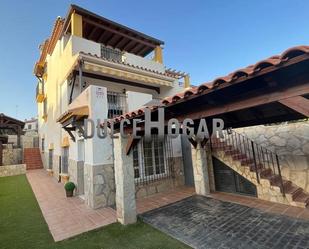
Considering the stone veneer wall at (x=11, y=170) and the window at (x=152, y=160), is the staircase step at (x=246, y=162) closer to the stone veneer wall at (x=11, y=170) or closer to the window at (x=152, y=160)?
the window at (x=152, y=160)

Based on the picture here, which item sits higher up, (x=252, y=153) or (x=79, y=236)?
(x=252, y=153)

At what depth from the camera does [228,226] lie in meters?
7.76

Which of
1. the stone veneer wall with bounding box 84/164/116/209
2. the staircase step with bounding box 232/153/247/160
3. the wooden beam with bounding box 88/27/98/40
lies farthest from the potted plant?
the wooden beam with bounding box 88/27/98/40

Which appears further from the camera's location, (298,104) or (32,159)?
(32,159)

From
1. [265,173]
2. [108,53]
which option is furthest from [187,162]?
[108,53]

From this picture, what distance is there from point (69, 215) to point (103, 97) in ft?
22.7

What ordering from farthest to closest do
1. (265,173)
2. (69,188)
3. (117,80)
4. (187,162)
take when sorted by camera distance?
(117,80) → (187,162) → (69,188) → (265,173)

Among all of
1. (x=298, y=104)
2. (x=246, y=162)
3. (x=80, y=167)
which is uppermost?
(x=298, y=104)

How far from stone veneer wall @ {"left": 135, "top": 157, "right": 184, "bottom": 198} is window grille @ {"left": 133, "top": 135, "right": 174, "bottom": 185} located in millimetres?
293

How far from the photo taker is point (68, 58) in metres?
15.0

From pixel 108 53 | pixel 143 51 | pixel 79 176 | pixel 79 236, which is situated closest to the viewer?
pixel 79 236

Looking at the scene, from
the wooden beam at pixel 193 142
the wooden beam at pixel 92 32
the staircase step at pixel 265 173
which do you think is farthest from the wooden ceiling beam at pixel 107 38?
the staircase step at pixel 265 173

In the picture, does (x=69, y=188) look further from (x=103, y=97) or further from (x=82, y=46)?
(x=82, y=46)

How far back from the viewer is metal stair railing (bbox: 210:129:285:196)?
11.4m
